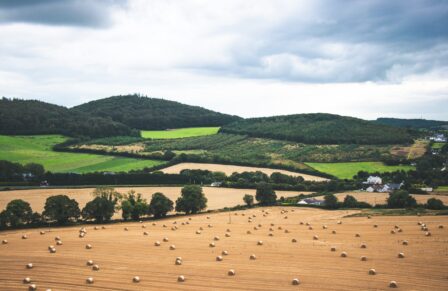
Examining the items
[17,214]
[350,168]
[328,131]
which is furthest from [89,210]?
[328,131]

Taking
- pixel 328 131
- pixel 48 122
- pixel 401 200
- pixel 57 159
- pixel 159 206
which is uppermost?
pixel 48 122

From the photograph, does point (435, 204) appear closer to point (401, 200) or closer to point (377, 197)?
point (401, 200)

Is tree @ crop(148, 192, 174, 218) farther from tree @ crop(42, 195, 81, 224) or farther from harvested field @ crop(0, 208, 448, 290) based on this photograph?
harvested field @ crop(0, 208, 448, 290)

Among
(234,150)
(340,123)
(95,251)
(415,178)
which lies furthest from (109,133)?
(95,251)

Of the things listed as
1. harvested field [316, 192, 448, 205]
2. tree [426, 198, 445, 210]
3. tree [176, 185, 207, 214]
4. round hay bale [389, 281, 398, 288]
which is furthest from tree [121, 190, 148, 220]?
round hay bale [389, 281, 398, 288]

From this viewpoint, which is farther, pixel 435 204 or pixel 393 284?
pixel 435 204

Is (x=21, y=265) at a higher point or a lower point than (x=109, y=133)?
lower

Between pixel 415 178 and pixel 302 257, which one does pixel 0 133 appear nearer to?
pixel 415 178
